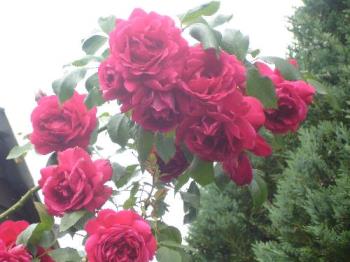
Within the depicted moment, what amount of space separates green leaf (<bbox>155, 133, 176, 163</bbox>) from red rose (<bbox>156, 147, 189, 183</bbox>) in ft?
0.18

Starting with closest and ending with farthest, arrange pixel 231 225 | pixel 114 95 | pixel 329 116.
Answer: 1. pixel 114 95
2. pixel 329 116
3. pixel 231 225

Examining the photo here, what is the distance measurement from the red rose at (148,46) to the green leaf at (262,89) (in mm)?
149

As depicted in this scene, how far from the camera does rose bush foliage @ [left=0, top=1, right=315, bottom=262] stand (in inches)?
36.7

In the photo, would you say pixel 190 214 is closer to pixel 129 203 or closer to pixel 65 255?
pixel 129 203

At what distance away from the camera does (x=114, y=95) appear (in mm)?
952

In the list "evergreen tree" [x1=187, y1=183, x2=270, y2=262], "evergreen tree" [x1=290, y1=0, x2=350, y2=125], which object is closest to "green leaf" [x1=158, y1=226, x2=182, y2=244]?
"evergreen tree" [x1=290, y1=0, x2=350, y2=125]

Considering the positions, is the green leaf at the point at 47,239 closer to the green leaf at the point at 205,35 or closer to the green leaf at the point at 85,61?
the green leaf at the point at 85,61

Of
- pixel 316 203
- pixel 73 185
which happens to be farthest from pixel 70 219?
pixel 316 203

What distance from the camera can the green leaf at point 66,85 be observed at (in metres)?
1.04

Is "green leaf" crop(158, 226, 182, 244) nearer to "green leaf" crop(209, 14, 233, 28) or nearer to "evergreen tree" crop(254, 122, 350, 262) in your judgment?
"green leaf" crop(209, 14, 233, 28)

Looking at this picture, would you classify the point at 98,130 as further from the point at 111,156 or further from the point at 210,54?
the point at 210,54

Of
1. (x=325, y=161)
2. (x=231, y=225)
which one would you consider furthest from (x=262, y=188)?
(x=231, y=225)

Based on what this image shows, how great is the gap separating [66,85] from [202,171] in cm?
33

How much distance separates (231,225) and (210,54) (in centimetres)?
210
